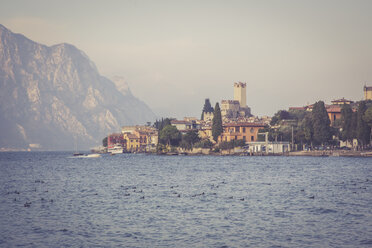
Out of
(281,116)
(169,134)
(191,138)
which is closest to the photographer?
(169,134)

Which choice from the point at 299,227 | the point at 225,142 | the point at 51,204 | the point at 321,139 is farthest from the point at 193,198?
the point at 225,142

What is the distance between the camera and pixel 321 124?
138 metres

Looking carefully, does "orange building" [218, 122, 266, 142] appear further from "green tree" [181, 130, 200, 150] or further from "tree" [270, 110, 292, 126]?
"tree" [270, 110, 292, 126]

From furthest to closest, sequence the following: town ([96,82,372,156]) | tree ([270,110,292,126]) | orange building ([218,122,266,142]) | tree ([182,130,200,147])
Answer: tree ([270,110,292,126])
tree ([182,130,200,147])
orange building ([218,122,266,142])
town ([96,82,372,156])

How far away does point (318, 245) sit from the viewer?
28.1 m

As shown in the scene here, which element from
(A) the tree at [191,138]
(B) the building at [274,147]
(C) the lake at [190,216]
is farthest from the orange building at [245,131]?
(C) the lake at [190,216]

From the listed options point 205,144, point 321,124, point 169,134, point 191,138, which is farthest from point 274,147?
point 169,134

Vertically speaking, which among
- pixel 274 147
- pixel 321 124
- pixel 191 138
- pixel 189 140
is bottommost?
pixel 274 147

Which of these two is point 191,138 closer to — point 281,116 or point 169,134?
point 169,134

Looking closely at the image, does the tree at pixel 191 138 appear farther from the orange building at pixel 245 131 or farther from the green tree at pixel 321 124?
the green tree at pixel 321 124

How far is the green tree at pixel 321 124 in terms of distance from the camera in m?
137

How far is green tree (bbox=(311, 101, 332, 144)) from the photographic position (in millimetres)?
137125

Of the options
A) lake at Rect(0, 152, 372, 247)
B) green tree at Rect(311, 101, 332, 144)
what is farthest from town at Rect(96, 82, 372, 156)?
lake at Rect(0, 152, 372, 247)

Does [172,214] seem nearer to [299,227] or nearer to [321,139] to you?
[299,227]
